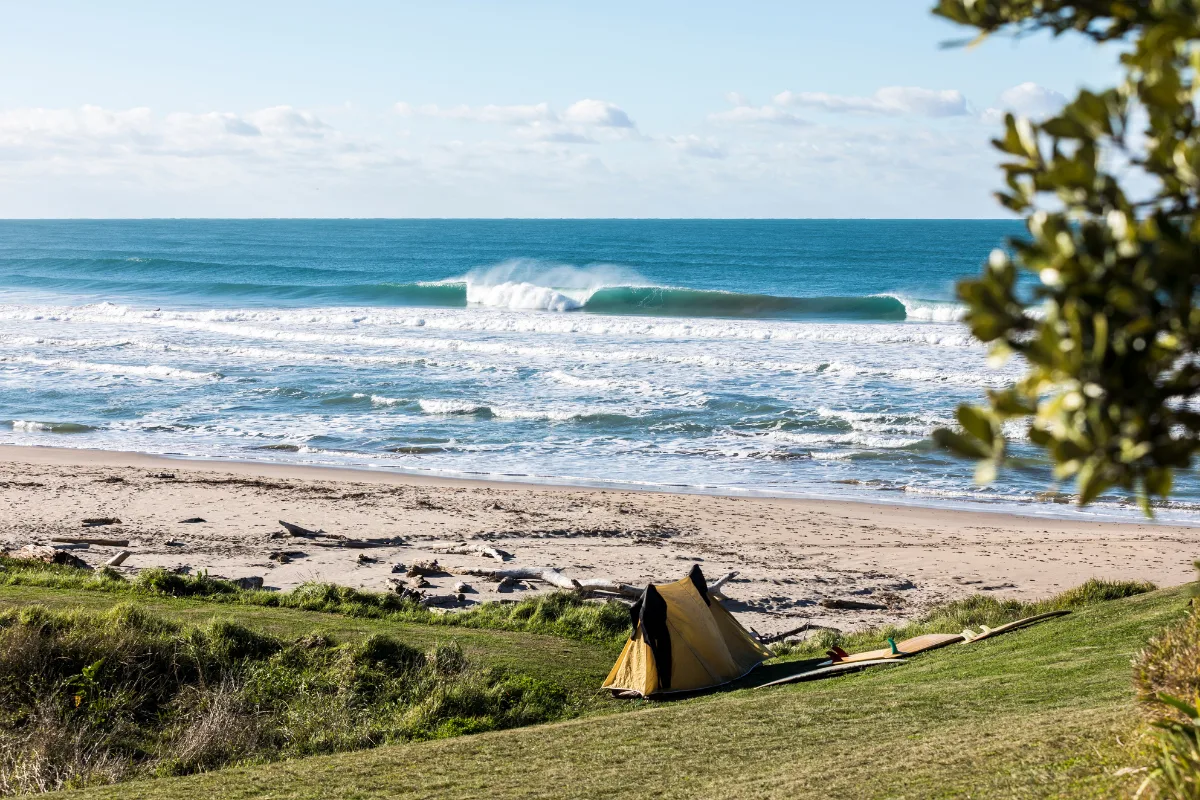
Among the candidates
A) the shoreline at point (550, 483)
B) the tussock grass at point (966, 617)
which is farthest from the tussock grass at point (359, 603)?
the shoreline at point (550, 483)

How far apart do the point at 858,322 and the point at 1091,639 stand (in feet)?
133

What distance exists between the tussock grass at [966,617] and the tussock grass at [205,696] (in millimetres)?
3075

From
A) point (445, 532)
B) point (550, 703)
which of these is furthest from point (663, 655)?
point (445, 532)

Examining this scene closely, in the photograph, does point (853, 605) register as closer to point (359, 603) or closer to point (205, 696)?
point (359, 603)

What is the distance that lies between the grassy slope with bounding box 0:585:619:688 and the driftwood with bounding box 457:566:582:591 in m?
2.03

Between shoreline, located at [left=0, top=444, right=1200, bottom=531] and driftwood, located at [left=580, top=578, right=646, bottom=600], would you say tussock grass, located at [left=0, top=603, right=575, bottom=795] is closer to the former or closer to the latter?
driftwood, located at [left=580, top=578, right=646, bottom=600]

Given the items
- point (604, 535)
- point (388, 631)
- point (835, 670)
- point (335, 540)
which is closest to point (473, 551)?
point (335, 540)

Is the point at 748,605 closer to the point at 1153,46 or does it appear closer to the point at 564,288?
the point at 1153,46

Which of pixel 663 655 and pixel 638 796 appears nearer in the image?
pixel 638 796

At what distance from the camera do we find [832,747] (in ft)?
20.1

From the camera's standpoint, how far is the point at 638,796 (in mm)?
5598

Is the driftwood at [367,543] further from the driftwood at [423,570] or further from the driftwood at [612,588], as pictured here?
the driftwood at [612,588]

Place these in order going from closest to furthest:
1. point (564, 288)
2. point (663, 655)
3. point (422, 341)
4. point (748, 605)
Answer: point (663, 655), point (748, 605), point (422, 341), point (564, 288)

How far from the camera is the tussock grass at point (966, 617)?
34.0 feet
